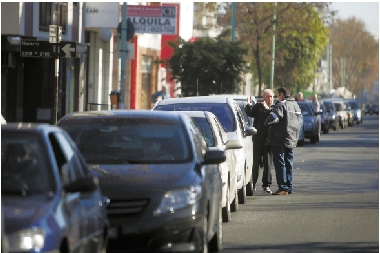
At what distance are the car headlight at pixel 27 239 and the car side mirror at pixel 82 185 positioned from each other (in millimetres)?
876

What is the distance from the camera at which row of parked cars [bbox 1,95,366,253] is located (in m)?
6.64

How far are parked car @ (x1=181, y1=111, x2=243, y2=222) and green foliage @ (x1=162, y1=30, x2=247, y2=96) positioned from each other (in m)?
24.8

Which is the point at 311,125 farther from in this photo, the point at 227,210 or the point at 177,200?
the point at 177,200

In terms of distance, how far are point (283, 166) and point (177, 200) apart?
27.0ft

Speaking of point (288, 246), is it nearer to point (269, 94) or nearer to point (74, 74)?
point (269, 94)

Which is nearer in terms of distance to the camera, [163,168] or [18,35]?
[163,168]

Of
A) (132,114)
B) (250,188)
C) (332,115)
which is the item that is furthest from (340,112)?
(132,114)

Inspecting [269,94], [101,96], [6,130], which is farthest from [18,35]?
[6,130]

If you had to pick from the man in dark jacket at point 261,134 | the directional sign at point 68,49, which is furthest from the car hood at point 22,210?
the directional sign at point 68,49

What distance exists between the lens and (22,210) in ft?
20.8

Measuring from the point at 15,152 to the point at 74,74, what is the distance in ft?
109

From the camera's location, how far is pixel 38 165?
7074 mm

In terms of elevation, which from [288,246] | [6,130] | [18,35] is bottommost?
[288,246]

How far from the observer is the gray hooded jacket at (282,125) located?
56.4 feet
